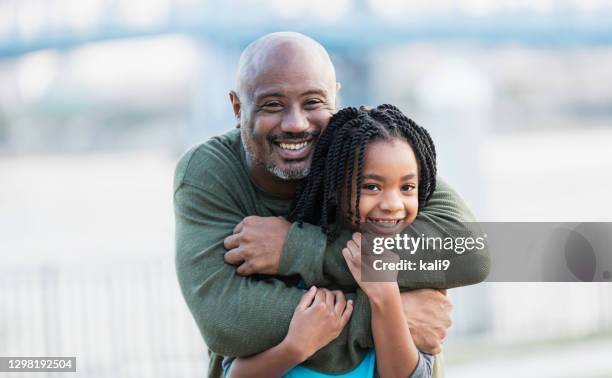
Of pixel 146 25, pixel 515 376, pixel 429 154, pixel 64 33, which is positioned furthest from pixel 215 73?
pixel 429 154

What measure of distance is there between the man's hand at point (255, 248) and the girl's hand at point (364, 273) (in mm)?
168

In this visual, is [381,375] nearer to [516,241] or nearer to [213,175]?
[213,175]

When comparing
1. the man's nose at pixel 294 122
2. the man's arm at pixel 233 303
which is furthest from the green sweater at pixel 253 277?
the man's nose at pixel 294 122

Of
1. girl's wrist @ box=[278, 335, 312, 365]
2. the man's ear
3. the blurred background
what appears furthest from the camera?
the blurred background

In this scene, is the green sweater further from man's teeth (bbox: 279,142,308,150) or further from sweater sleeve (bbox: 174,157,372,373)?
man's teeth (bbox: 279,142,308,150)

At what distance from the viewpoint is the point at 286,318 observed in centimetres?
191

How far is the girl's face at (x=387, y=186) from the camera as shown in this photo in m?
1.95

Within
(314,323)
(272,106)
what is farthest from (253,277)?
(272,106)

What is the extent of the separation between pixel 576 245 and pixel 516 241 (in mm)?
334

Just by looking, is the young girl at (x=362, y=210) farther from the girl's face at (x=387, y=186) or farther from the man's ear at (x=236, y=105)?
the man's ear at (x=236, y=105)

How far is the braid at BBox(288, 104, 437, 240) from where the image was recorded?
198 centimetres

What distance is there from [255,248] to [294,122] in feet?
1.07

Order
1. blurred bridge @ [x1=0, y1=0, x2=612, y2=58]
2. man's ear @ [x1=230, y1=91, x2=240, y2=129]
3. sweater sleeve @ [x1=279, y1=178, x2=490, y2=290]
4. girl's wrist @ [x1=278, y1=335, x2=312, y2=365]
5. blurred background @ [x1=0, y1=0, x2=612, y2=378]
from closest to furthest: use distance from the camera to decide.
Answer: girl's wrist @ [x1=278, y1=335, x2=312, y2=365], sweater sleeve @ [x1=279, y1=178, x2=490, y2=290], man's ear @ [x1=230, y1=91, x2=240, y2=129], blurred background @ [x1=0, y1=0, x2=612, y2=378], blurred bridge @ [x1=0, y1=0, x2=612, y2=58]

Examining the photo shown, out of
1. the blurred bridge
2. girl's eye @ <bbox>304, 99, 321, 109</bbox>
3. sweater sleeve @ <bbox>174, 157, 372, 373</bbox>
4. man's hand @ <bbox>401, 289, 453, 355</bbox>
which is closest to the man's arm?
sweater sleeve @ <bbox>174, 157, 372, 373</bbox>
